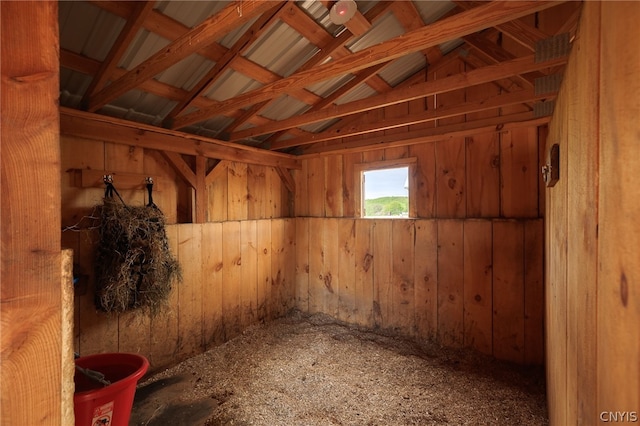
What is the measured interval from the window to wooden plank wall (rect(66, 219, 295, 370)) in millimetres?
1052

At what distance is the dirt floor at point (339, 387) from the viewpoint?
1860 millimetres

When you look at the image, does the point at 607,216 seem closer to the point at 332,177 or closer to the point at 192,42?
the point at 192,42

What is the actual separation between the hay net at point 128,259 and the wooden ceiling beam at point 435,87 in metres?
1.29

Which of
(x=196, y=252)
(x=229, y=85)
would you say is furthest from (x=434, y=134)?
(x=196, y=252)

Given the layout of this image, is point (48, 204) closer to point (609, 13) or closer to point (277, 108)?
point (609, 13)

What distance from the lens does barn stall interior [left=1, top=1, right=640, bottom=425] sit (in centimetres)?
49

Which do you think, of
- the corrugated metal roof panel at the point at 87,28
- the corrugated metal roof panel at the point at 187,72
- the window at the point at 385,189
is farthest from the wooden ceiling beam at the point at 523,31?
the corrugated metal roof panel at the point at 87,28

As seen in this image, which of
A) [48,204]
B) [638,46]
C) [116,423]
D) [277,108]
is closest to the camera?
[638,46]

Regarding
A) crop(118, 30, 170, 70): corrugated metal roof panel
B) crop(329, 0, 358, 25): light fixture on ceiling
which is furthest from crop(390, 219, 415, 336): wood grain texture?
crop(118, 30, 170, 70): corrugated metal roof panel

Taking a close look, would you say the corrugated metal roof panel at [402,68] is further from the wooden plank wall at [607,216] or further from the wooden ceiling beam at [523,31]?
the wooden plank wall at [607,216]

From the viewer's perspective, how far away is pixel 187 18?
1.60 meters

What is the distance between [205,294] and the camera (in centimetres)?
273

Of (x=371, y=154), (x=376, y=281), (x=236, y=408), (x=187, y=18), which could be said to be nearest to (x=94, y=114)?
(x=187, y=18)

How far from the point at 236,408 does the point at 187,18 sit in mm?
2489
